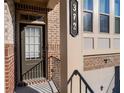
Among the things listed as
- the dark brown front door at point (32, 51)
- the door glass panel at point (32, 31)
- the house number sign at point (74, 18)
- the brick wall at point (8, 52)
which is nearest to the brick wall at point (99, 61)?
the house number sign at point (74, 18)

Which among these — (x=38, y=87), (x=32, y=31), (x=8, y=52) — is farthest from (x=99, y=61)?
(x=8, y=52)

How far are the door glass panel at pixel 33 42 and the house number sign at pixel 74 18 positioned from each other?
7.71 ft

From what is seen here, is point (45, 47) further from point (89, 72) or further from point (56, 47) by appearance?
point (89, 72)

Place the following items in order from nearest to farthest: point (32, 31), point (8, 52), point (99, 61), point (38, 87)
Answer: point (8, 52)
point (38, 87)
point (99, 61)
point (32, 31)

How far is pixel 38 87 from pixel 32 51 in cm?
135

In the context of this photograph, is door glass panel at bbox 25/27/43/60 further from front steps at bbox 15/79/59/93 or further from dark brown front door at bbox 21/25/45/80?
front steps at bbox 15/79/59/93

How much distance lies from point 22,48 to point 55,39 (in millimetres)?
1246

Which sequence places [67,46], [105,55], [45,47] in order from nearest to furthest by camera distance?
1. [67,46]
2. [105,55]
3. [45,47]

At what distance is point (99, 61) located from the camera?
240 inches

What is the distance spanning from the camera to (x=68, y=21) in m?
4.48

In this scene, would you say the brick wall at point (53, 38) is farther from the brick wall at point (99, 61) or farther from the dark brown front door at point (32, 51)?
the brick wall at point (99, 61)

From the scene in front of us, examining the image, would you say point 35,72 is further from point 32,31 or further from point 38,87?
point 32,31

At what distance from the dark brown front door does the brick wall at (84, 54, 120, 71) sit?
1.88m
